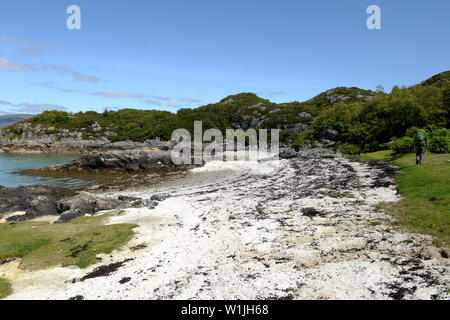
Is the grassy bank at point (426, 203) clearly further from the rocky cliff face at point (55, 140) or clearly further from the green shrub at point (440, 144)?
the rocky cliff face at point (55, 140)

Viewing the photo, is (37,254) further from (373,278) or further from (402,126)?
(402,126)

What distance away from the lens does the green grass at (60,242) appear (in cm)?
1268

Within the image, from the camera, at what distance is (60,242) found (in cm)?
1435

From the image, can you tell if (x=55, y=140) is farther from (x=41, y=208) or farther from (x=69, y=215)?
(x=69, y=215)

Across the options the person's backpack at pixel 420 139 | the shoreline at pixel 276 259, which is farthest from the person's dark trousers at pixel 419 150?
the shoreline at pixel 276 259

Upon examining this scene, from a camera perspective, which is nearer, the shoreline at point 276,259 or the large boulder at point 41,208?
the shoreline at point 276,259

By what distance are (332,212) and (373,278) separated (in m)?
7.68

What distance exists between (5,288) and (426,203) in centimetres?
2053

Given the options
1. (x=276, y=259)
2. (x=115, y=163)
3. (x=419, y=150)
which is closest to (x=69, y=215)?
(x=276, y=259)

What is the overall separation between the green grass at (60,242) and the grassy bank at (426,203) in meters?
15.1

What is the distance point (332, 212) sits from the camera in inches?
643

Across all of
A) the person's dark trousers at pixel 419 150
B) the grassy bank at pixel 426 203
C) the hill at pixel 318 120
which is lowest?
the grassy bank at pixel 426 203

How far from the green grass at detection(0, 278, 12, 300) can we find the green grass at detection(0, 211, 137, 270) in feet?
3.71
